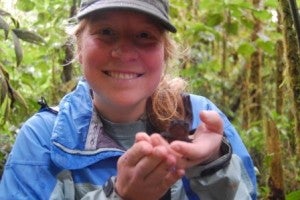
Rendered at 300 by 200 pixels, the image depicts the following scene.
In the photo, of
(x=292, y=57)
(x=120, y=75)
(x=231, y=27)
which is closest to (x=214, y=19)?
(x=231, y=27)

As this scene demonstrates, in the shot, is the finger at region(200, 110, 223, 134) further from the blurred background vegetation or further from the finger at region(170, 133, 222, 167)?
the blurred background vegetation

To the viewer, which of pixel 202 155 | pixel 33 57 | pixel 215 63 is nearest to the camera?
pixel 202 155

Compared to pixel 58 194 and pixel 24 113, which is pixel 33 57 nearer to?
pixel 24 113

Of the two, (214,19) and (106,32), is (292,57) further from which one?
(214,19)

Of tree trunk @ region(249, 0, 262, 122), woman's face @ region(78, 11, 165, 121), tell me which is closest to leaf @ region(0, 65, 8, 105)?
woman's face @ region(78, 11, 165, 121)

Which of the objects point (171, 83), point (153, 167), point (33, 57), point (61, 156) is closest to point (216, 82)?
point (33, 57)

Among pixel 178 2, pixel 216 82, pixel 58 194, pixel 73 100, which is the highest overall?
pixel 178 2
